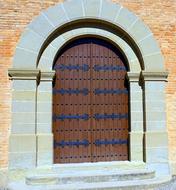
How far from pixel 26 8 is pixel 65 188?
428 cm

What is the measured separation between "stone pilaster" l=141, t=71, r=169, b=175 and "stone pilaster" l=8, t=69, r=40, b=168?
2692 millimetres

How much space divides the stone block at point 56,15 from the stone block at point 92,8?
0.55 meters

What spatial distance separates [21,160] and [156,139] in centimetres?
323

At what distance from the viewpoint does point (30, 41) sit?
759 cm

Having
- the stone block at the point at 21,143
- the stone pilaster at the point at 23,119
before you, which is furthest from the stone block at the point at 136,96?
the stone block at the point at 21,143

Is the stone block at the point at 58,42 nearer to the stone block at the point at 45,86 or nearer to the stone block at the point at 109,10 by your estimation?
the stone block at the point at 45,86

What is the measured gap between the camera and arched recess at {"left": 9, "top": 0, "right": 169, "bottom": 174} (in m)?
7.34

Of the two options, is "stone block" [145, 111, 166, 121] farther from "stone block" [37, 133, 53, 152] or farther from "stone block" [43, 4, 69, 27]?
"stone block" [43, 4, 69, 27]

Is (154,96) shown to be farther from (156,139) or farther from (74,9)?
(74,9)

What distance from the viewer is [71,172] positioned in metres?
7.23

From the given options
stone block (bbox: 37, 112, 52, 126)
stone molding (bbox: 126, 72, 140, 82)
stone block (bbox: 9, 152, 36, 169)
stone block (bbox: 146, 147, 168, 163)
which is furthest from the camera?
stone molding (bbox: 126, 72, 140, 82)

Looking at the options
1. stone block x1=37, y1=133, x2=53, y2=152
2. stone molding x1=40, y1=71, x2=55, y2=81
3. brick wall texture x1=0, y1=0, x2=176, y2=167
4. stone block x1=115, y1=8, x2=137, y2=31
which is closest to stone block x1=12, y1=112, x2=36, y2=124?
brick wall texture x1=0, y1=0, x2=176, y2=167

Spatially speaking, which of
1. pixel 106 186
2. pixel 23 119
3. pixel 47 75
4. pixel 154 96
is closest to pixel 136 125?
pixel 154 96

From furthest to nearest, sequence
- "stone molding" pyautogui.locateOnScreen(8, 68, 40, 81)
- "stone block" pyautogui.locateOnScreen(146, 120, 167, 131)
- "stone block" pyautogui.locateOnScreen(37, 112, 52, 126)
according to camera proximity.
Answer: "stone block" pyautogui.locateOnScreen(146, 120, 167, 131) → "stone block" pyautogui.locateOnScreen(37, 112, 52, 126) → "stone molding" pyautogui.locateOnScreen(8, 68, 40, 81)
